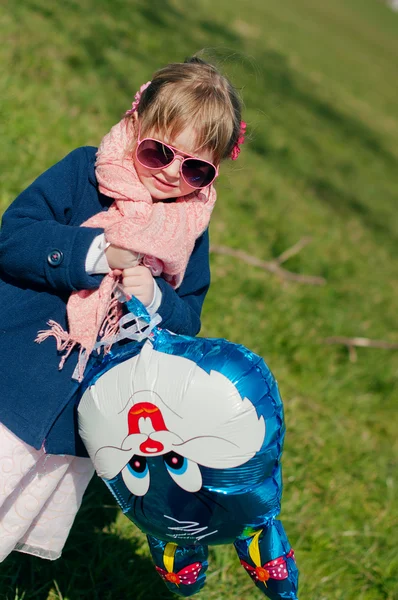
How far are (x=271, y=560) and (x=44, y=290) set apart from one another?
884 millimetres

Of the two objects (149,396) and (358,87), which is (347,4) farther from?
(149,396)

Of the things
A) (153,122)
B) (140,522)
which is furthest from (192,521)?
(153,122)

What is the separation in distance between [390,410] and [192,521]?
9.99 feet

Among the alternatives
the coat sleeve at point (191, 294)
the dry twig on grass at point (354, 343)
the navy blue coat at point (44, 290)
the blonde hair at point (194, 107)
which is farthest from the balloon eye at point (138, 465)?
the dry twig on grass at point (354, 343)

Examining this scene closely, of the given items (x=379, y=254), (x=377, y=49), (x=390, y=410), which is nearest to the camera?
(x=390, y=410)

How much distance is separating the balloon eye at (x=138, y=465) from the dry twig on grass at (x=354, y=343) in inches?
122

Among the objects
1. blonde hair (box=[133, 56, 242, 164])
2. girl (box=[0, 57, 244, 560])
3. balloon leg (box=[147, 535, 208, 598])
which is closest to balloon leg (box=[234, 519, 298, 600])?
balloon leg (box=[147, 535, 208, 598])

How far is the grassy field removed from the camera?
2.66 metres

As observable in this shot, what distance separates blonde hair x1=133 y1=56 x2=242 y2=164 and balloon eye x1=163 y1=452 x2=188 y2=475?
2.58 feet

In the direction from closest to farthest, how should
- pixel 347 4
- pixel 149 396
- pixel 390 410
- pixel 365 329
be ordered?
pixel 149 396
pixel 390 410
pixel 365 329
pixel 347 4

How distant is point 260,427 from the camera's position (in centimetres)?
167

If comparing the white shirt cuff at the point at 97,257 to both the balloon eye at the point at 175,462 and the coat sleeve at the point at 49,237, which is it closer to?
the coat sleeve at the point at 49,237

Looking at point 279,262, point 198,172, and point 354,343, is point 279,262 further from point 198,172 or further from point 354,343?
point 198,172

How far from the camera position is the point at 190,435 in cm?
166
